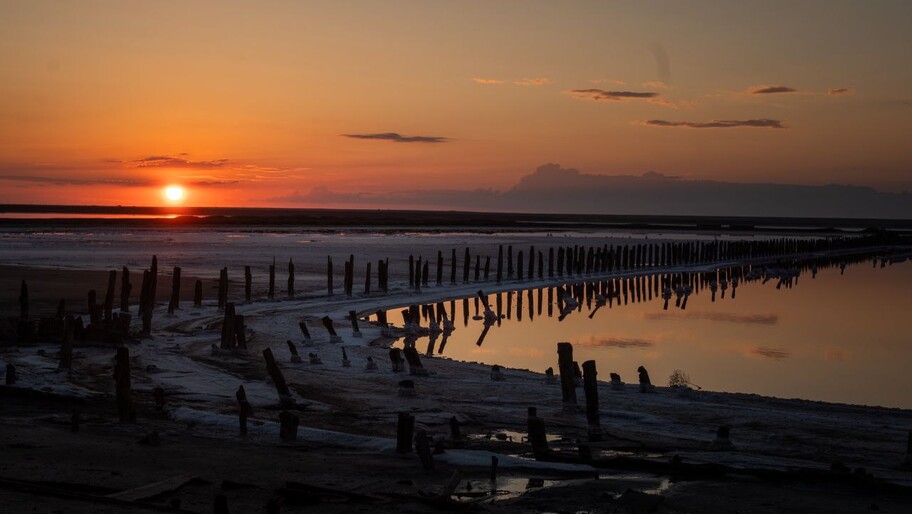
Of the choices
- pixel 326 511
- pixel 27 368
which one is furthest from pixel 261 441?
pixel 27 368

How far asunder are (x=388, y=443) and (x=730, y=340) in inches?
690

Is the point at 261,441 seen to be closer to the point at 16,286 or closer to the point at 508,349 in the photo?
the point at 508,349

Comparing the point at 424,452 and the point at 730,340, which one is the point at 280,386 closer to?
the point at 424,452

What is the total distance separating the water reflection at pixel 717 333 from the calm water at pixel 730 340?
35 mm

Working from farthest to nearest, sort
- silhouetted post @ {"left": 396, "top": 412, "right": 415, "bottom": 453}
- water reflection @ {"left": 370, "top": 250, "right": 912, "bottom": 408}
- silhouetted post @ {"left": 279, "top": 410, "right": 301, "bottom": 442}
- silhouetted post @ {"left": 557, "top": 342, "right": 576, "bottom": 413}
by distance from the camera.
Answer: water reflection @ {"left": 370, "top": 250, "right": 912, "bottom": 408}, silhouetted post @ {"left": 557, "top": 342, "right": 576, "bottom": 413}, silhouetted post @ {"left": 279, "top": 410, "right": 301, "bottom": 442}, silhouetted post @ {"left": 396, "top": 412, "right": 415, "bottom": 453}

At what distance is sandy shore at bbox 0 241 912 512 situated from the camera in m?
9.08

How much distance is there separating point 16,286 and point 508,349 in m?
15.8

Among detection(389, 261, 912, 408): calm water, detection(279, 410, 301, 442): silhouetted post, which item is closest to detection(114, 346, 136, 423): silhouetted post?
detection(279, 410, 301, 442): silhouetted post

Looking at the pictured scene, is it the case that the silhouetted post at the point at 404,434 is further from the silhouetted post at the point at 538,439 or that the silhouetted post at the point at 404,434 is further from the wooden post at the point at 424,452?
the silhouetted post at the point at 538,439

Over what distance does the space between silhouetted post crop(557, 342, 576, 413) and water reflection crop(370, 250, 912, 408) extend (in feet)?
19.2

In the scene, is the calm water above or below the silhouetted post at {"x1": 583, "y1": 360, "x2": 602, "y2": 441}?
below

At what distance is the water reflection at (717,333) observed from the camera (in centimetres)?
2066

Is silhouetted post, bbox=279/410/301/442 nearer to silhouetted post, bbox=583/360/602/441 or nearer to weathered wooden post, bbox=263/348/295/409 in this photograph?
weathered wooden post, bbox=263/348/295/409

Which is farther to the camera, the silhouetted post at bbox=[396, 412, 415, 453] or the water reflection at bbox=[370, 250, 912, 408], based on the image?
the water reflection at bbox=[370, 250, 912, 408]
